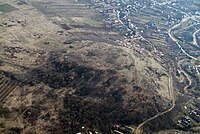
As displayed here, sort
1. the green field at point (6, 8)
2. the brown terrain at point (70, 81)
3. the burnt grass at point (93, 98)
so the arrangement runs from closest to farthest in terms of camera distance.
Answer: the brown terrain at point (70, 81), the burnt grass at point (93, 98), the green field at point (6, 8)

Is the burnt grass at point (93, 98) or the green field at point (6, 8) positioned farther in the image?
the green field at point (6, 8)

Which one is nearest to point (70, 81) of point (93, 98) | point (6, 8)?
point (93, 98)

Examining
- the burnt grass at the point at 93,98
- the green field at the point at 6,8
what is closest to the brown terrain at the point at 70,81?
the burnt grass at the point at 93,98

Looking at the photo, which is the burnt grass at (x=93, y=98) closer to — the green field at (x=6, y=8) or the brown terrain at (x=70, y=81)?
the brown terrain at (x=70, y=81)

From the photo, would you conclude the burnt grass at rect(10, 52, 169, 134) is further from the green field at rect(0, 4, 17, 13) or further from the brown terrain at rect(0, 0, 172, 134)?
the green field at rect(0, 4, 17, 13)

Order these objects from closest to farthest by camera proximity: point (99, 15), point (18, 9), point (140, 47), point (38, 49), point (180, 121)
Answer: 1. point (180, 121)
2. point (38, 49)
3. point (140, 47)
4. point (18, 9)
5. point (99, 15)

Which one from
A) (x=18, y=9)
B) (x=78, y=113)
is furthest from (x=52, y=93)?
(x=18, y=9)

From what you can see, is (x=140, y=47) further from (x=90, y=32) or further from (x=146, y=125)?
(x=146, y=125)
